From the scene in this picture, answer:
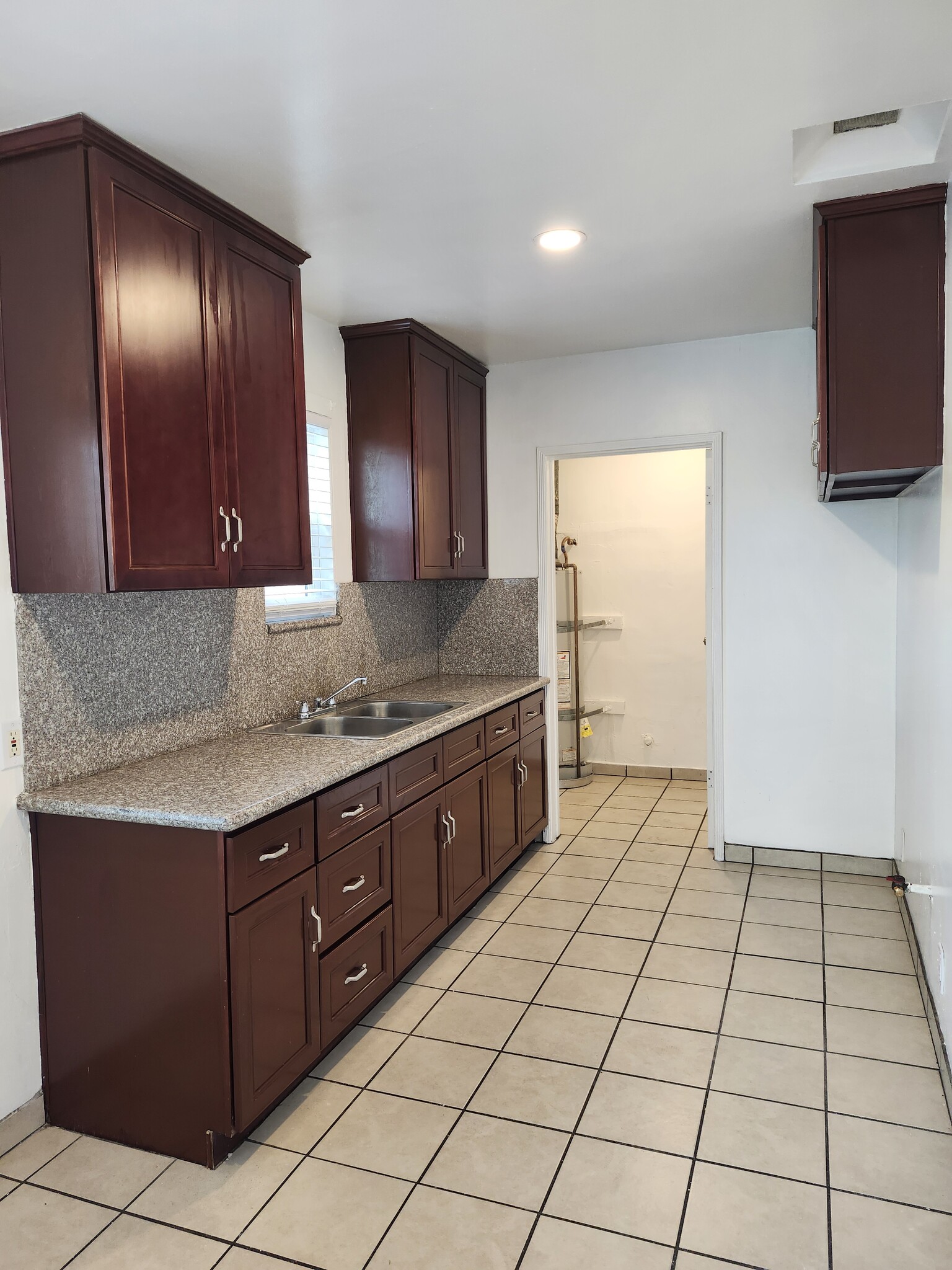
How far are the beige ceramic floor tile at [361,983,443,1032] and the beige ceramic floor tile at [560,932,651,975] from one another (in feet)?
1.76

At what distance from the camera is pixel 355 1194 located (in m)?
2.01

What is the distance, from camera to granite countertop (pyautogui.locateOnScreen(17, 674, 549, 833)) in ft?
6.83

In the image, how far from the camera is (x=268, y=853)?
86.7 inches

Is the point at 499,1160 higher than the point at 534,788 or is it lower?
lower

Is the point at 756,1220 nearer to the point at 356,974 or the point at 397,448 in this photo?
the point at 356,974

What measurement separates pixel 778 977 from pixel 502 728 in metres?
1.48

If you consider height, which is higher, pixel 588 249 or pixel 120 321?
pixel 588 249

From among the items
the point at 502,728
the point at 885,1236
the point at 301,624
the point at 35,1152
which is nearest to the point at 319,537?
the point at 301,624

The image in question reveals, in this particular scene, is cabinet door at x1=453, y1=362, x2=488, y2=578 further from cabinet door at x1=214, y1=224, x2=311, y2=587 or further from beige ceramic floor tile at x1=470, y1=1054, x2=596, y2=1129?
beige ceramic floor tile at x1=470, y1=1054, x2=596, y2=1129

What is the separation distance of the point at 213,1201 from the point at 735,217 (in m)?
3.00

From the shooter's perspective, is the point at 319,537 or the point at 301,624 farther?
the point at 319,537

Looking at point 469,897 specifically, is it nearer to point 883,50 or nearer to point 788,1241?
point 788,1241

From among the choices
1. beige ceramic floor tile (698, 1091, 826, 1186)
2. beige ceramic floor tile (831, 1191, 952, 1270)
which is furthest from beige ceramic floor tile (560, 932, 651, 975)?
beige ceramic floor tile (831, 1191, 952, 1270)

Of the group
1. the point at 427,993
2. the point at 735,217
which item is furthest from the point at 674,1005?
the point at 735,217
